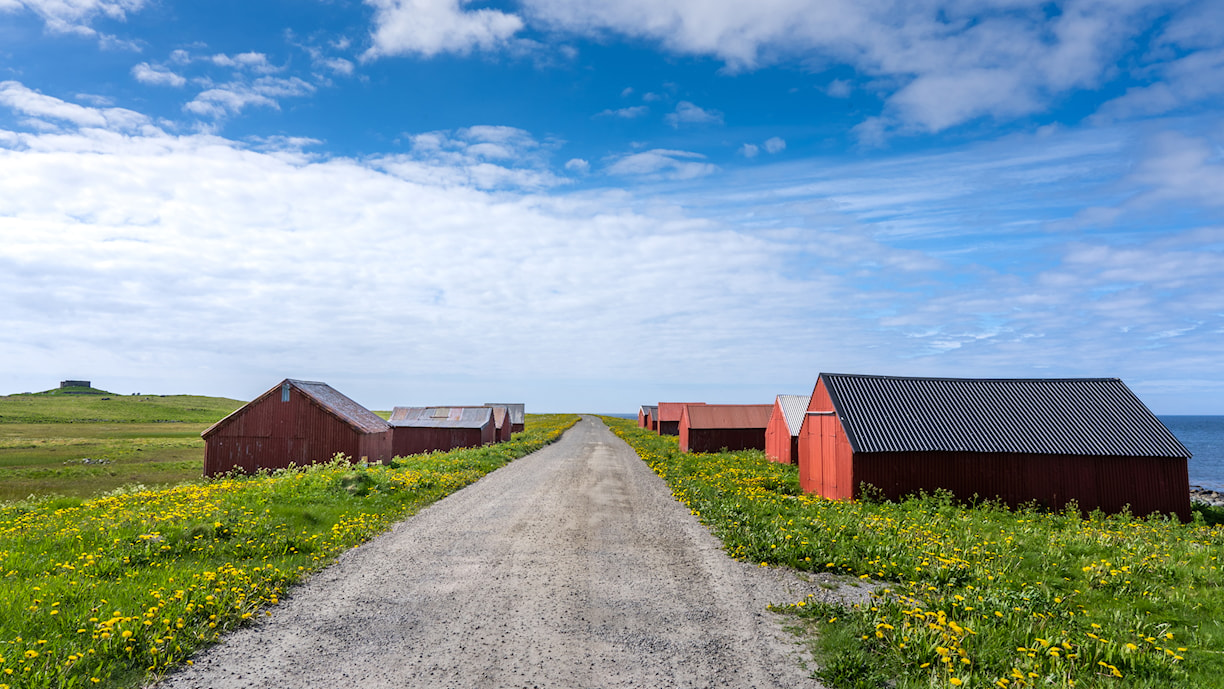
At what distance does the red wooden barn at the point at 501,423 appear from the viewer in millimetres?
65688

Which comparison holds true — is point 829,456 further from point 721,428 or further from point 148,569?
point 721,428

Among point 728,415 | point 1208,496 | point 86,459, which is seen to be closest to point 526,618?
point 728,415

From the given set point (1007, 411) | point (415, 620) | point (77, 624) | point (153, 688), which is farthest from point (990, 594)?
point (1007, 411)

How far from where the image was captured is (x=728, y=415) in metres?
53.5

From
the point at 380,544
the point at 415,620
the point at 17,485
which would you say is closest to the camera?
the point at 415,620

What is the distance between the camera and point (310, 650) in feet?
25.3

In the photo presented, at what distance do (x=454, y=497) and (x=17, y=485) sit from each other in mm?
35891

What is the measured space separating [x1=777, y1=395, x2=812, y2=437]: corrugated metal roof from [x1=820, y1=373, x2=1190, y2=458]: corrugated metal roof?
12.3 meters

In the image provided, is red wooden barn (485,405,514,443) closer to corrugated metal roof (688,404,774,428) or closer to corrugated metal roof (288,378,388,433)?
corrugated metal roof (688,404,774,428)

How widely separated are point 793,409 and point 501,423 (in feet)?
124

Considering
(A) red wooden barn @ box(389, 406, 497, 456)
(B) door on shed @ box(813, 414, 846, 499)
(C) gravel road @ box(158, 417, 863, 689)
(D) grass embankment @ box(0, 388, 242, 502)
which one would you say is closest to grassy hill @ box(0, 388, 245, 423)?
(D) grass embankment @ box(0, 388, 242, 502)

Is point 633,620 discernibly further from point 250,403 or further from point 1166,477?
point 250,403

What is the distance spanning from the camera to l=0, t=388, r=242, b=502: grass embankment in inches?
1553

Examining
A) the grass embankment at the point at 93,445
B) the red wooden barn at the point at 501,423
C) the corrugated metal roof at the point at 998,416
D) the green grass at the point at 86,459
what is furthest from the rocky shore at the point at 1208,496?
the green grass at the point at 86,459
